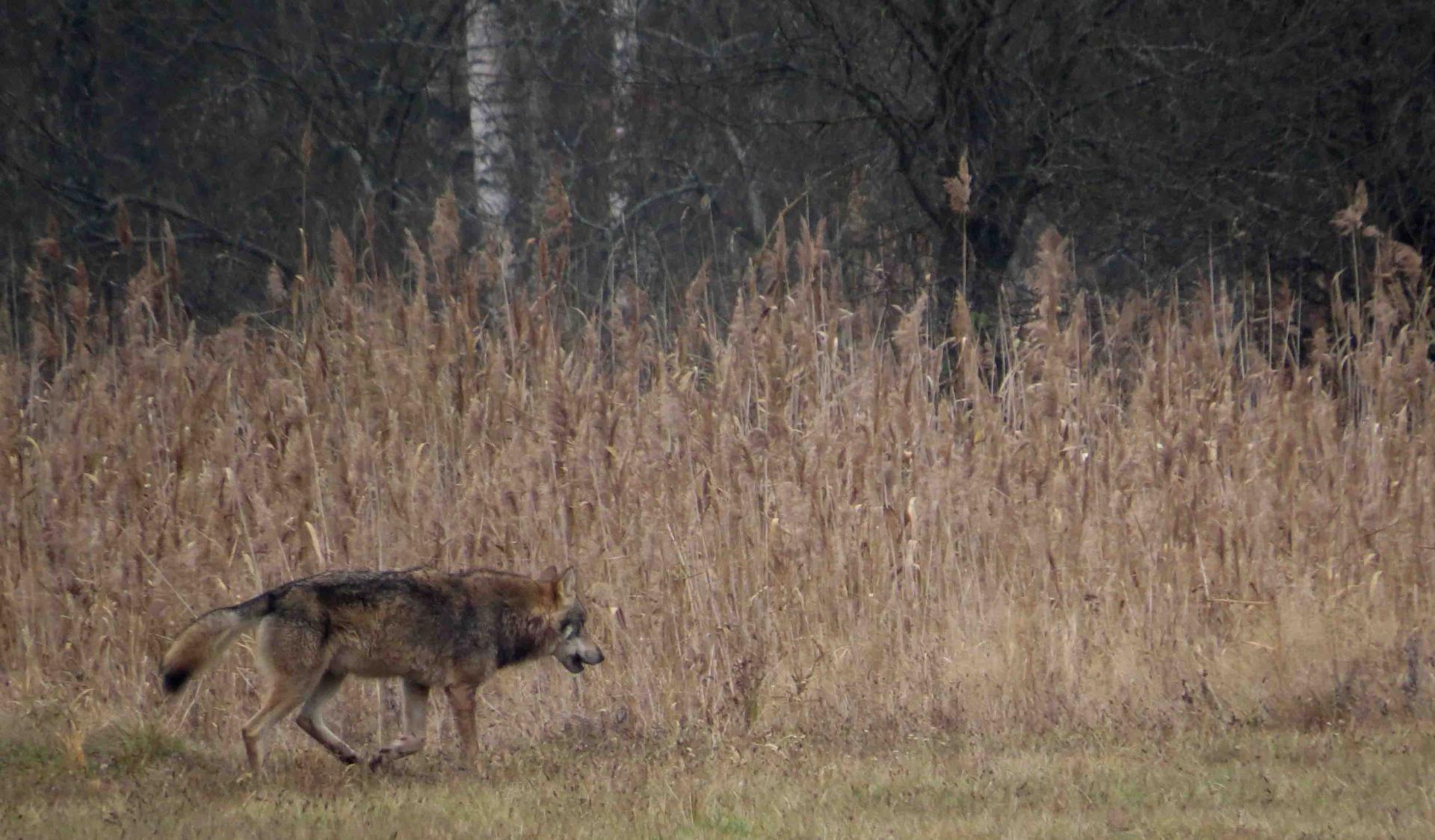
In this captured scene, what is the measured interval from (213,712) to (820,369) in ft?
11.4

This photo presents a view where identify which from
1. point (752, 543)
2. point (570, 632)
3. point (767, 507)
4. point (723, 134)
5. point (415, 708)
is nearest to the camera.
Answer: point (415, 708)

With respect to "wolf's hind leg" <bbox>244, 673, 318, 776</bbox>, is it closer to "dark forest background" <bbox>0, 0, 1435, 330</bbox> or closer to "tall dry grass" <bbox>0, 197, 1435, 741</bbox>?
"tall dry grass" <bbox>0, 197, 1435, 741</bbox>

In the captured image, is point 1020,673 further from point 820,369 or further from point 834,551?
point 820,369

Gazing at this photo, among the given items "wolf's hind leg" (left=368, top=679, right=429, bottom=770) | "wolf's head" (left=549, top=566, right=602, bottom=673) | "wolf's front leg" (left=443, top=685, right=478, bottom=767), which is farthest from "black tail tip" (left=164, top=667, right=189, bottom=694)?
"wolf's head" (left=549, top=566, right=602, bottom=673)

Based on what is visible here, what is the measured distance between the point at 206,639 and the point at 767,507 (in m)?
2.74

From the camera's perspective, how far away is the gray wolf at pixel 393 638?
5.66 metres

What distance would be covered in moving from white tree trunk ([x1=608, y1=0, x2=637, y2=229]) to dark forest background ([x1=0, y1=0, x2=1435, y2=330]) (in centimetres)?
7

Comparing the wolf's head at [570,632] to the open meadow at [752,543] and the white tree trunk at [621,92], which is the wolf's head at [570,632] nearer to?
the open meadow at [752,543]

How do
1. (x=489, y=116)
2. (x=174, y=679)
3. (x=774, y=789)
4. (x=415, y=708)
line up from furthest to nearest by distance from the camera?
(x=489, y=116) < (x=415, y=708) < (x=174, y=679) < (x=774, y=789)

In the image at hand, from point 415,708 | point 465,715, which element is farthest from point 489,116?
point 465,715

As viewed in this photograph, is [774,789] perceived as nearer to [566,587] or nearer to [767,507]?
[566,587]

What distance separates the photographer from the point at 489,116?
16.9 meters

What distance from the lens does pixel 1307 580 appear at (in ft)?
22.7

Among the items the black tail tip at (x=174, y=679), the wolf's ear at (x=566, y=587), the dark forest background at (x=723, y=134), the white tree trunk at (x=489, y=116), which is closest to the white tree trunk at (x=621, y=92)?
the dark forest background at (x=723, y=134)
